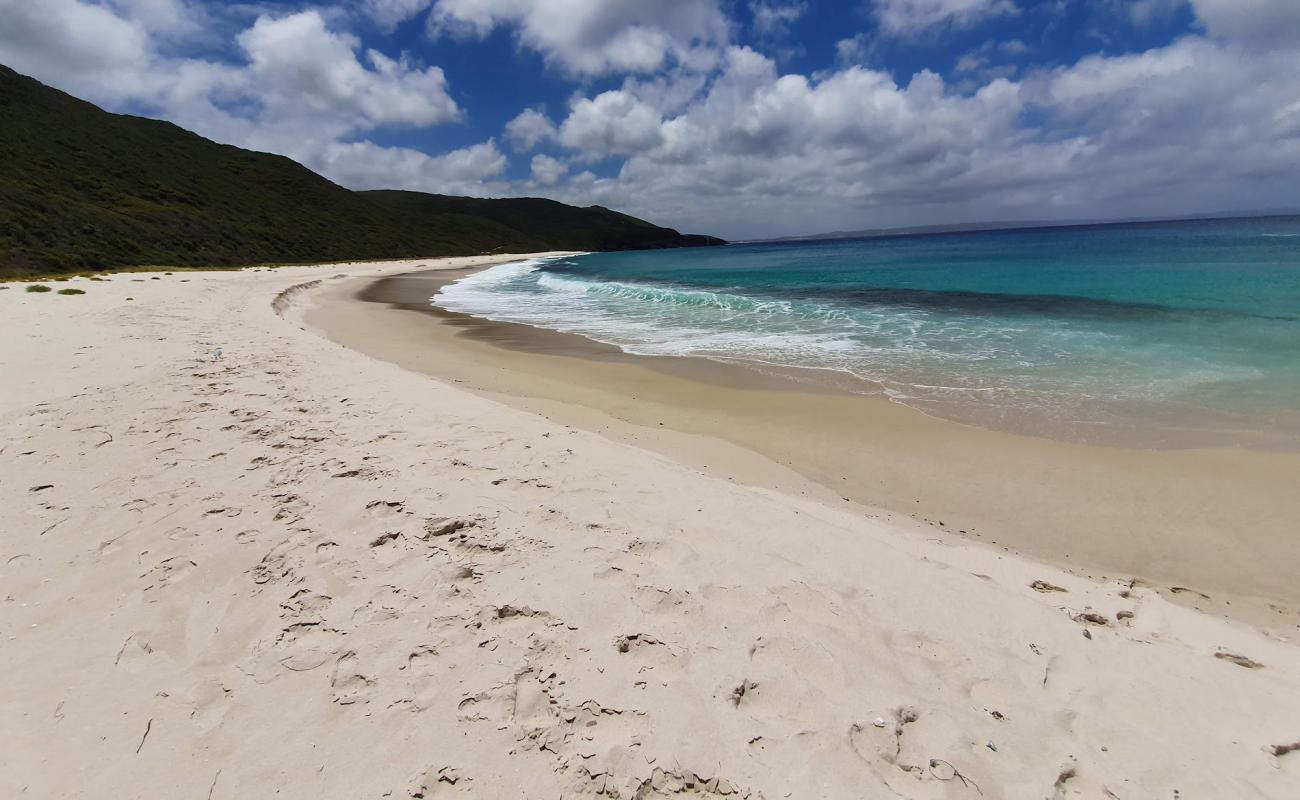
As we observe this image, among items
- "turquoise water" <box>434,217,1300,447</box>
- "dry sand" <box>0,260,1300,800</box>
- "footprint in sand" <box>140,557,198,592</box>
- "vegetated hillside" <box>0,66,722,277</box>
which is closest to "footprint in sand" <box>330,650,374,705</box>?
"dry sand" <box>0,260,1300,800</box>

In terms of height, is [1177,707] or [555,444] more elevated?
[555,444]

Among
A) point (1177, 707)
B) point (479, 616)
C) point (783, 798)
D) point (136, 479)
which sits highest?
point (136, 479)

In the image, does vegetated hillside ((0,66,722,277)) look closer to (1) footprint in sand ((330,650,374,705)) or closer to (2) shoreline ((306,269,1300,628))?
(2) shoreline ((306,269,1300,628))

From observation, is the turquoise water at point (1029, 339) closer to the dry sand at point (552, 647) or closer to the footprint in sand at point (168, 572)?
the dry sand at point (552, 647)

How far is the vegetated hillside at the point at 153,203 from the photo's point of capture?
114 feet

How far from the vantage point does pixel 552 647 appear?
2893 millimetres

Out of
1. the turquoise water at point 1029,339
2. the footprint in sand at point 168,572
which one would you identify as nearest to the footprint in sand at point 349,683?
the footprint in sand at point 168,572

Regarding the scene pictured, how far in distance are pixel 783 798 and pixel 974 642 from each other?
5.88ft

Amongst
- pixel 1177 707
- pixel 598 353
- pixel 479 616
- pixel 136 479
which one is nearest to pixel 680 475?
pixel 479 616

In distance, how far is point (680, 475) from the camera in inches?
218

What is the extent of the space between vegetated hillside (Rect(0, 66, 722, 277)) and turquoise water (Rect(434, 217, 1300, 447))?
90.7ft

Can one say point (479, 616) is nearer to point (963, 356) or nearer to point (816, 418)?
point (816, 418)

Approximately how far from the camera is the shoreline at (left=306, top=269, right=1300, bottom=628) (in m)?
4.58

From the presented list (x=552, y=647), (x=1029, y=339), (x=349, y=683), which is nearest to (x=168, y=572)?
(x=349, y=683)
